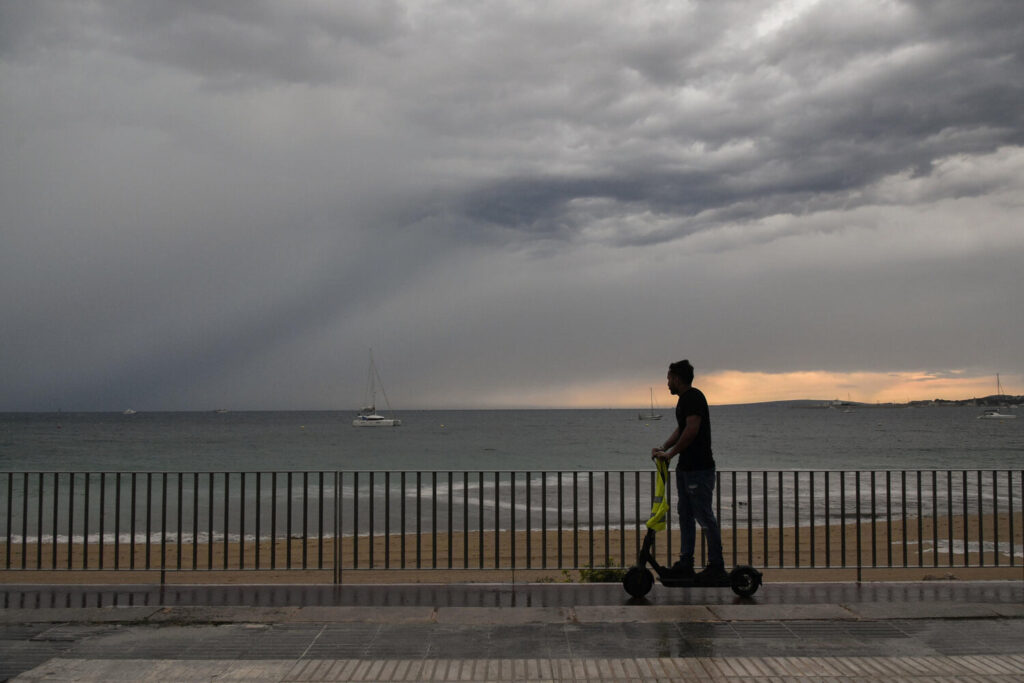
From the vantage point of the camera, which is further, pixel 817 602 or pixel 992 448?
pixel 992 448

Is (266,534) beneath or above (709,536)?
beneath

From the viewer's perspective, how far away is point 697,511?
22.8 feet

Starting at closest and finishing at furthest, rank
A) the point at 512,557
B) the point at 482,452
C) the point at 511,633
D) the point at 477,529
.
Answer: the point at 511,633 → the point at 512,557 → the point at 477,529 → the point at 482,452

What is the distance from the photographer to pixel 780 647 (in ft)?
18.2

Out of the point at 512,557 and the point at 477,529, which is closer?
the point at 512,557

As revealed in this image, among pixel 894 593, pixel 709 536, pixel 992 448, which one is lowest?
pixel 992 448

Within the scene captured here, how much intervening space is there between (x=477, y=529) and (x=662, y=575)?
1193 cm

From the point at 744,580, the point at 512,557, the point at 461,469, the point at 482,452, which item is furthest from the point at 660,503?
the point at 482,452

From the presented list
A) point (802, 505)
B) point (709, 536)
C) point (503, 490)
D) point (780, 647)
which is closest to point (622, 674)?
point (780, 647)

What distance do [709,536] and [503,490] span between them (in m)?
22.3

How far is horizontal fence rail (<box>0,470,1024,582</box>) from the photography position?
7.73m

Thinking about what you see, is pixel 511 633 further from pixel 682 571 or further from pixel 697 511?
pixel 697 511

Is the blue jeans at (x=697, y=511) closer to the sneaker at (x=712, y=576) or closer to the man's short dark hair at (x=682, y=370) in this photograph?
the sneaker at (x=712, y=576)

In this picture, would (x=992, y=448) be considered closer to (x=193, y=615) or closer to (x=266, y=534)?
(x=266, y=534)
